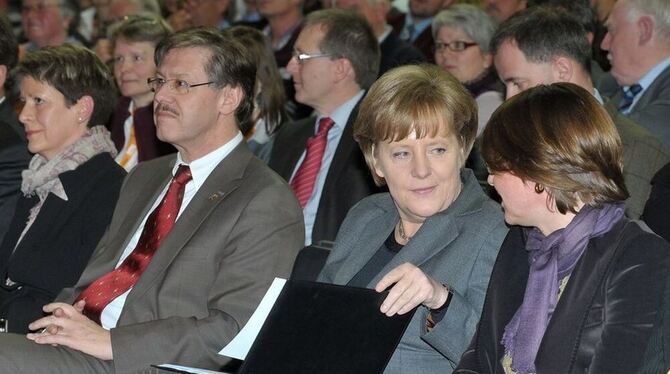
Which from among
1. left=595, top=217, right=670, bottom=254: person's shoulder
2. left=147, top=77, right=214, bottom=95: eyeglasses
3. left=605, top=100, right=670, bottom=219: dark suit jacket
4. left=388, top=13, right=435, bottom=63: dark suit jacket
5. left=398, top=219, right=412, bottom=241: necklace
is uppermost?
left=147, top=77, right=214, bottom=95: eyeglasses

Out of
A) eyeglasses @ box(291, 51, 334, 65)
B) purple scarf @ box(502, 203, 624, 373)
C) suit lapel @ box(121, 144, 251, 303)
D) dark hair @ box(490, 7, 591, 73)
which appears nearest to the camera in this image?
purple scarf @ box(502, 203, 624, 373)

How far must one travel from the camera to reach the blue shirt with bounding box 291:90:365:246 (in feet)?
16.6

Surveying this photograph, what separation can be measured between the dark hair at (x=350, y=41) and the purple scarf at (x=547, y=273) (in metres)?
2.88

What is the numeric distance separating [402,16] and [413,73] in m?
5.28

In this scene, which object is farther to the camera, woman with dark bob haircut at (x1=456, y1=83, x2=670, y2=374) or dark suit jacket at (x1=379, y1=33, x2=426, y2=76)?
dark suit jacket at (x1=379, y1=33, x2=426, y2=76)

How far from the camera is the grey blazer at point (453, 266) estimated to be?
3035 mm

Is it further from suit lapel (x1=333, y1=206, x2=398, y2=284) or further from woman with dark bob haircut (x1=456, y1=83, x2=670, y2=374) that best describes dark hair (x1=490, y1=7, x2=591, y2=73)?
woman with dark bob haircut (x1=456, y1=83, x2=670, y2=374)

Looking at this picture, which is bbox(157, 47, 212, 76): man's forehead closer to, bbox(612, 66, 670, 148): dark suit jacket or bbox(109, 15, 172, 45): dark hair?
bbox(612, 66, 670, 148): dark suit jacket

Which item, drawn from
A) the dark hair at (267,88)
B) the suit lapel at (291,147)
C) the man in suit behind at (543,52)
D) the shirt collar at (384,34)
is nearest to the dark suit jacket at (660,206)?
the man in suit behind at (543,52)

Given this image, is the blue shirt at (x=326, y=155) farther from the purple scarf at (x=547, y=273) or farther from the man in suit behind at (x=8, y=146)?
the purple scarf at (x=547, y=273)

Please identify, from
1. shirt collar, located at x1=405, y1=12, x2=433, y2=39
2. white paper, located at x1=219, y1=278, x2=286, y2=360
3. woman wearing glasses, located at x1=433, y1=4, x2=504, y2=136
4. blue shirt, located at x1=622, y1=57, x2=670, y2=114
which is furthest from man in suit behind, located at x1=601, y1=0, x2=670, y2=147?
white paper, located at x1=219, y1=278, x2=286, y2=360

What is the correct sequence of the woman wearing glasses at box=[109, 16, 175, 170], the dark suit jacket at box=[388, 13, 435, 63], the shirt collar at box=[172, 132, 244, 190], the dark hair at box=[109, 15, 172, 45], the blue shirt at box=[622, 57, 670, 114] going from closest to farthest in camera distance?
the shirt collar at box=[172, 132, 244, 190]
the blue shirt at box=[622, 57, 670, 114]
the woman wearing glasses at box=[109, 16, 175, 170]
the dark hair at box=[109, 15, 172, 45]
the dark suit jacket at box=[388, 13, 435, 63]

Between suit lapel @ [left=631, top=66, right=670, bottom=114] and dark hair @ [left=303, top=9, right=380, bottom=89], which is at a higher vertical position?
dark hair @ [left=303, top=9, right=380, bottom=89]

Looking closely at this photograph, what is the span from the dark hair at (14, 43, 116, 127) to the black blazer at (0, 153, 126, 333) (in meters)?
0.34
